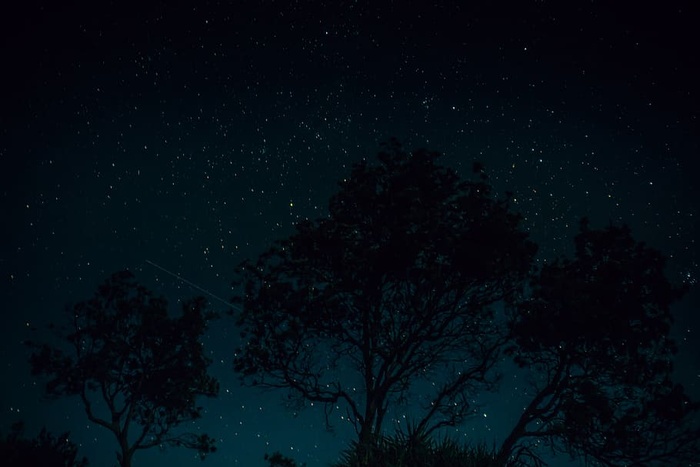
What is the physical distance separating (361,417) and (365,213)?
18.0 feet

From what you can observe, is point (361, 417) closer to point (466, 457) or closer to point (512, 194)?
point (466, 457)

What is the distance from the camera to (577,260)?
14602 millimetres

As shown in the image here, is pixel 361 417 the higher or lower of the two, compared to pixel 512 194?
lower

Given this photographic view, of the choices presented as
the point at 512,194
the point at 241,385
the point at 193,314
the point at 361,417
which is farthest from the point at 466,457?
the point at 193,314

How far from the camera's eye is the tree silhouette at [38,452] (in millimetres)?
16125

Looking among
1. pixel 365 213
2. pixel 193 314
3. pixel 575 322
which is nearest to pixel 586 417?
pixel 575 322

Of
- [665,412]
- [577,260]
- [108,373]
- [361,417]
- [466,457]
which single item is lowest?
[466,457]

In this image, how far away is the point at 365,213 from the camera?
46.6 ft

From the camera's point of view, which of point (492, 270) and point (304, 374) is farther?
point (304, 374)

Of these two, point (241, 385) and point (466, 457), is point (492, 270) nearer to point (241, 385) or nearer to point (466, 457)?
point (466, 457)

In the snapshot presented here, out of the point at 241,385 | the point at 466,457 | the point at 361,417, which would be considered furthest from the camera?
the point at 241,385

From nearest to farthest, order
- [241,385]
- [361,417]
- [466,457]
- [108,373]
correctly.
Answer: [466,457], [361,417], [241,385], [108,373]

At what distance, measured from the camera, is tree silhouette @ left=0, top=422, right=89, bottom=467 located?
16.1 metres

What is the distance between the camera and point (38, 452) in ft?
56.1
